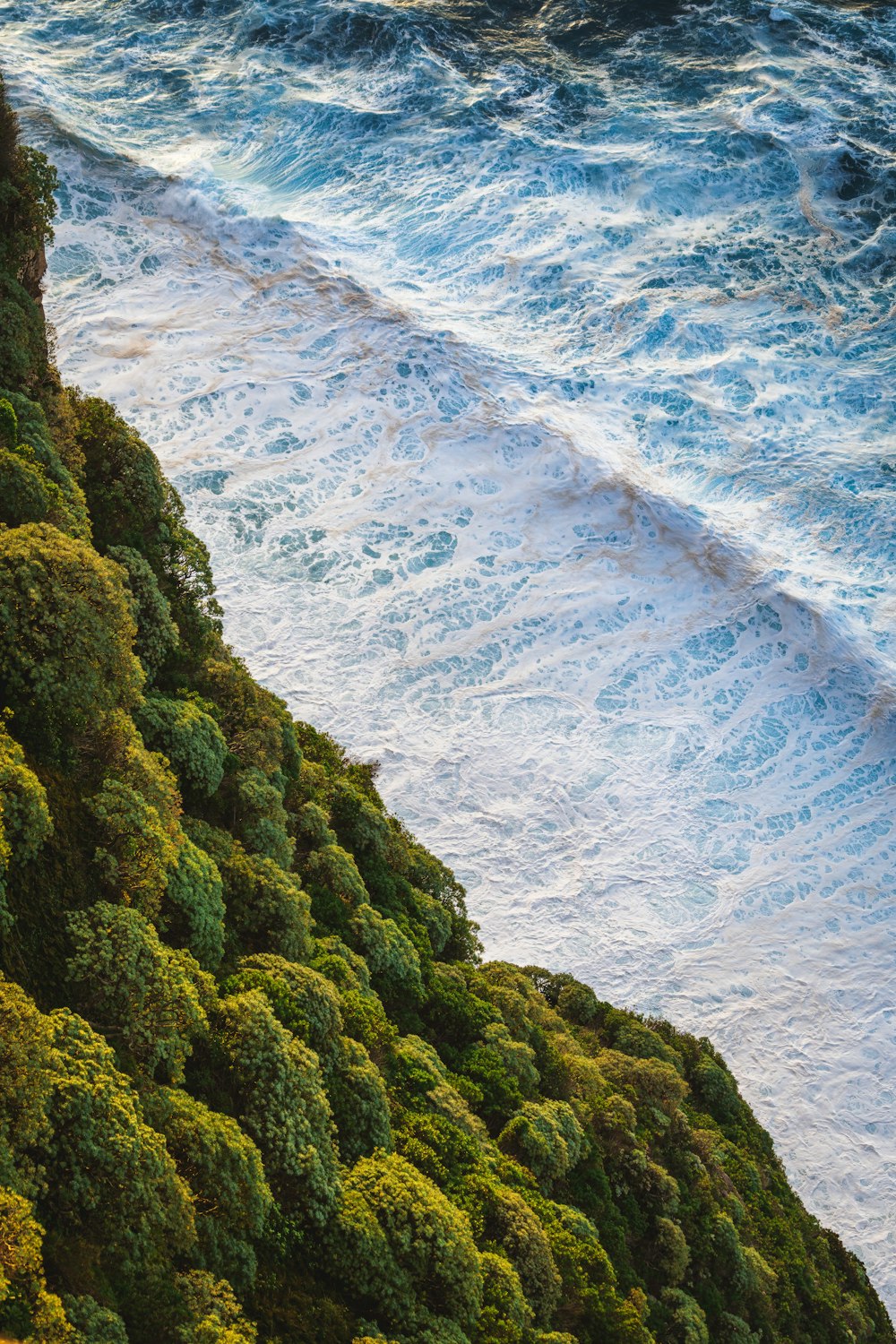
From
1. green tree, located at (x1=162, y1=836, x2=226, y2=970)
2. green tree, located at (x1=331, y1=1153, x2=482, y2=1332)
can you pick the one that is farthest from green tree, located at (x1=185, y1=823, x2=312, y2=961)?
green tree, located at (x1=331, y1=1153, x2=482, y2=1332)

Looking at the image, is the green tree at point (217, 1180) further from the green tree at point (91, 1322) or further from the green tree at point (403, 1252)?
the green tree at point (91, 1322)

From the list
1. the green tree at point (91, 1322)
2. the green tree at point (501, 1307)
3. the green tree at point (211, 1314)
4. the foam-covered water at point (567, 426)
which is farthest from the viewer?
the foam-covered water at point (567, 426)

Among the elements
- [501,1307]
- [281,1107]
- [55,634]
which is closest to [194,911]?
[281,1107]

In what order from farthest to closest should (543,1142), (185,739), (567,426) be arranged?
(567,426), (543,1142), (185,739)

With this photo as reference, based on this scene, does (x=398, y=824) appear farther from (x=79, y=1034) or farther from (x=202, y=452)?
(x=202, y=452)

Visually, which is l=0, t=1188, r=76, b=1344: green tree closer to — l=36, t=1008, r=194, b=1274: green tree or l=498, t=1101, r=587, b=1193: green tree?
l=36, t=1008, r=194, b=1274: green tree

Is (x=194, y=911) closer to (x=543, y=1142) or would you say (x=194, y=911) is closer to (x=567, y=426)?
(x=543, y=1142)

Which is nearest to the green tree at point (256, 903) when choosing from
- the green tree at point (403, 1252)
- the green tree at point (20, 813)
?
the green tree at point (403, 1252)

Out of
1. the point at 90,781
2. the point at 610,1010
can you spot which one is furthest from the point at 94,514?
the point at 610,1010
